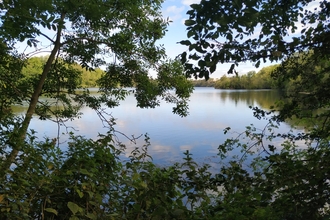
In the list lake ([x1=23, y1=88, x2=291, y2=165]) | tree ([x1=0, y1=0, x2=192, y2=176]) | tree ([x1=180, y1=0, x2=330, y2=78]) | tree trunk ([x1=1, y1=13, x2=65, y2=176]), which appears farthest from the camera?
lake ([x1=23, y1=88, x2=291, y2=165])

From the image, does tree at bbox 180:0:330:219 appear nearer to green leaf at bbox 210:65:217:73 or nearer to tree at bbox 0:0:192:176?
green leaf at bbox 210:65:217:73

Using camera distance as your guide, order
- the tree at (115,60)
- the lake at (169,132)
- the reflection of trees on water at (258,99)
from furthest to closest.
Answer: the reflection of trees on water at (258,99)
the lake at (169,132)
the tree at (115,60)

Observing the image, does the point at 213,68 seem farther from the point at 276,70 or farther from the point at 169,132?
the point at 169,132

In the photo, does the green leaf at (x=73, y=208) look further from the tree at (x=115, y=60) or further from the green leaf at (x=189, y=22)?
the tree at (x=115, y=60)

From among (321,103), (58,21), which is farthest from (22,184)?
(321,103)

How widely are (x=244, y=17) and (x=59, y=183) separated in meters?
1.74

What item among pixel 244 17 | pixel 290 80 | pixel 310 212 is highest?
pixel 244 17

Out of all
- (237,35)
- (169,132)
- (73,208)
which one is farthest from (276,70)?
(169,132)

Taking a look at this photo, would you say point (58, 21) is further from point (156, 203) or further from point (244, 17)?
point (156, 203)

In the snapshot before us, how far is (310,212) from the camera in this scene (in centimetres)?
157

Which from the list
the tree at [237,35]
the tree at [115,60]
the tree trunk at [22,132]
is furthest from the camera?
the tree at [115,60]

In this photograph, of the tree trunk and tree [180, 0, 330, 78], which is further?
the tree trunk

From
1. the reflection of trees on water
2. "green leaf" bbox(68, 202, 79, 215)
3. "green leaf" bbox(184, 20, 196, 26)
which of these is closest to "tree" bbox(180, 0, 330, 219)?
"green leaf" bbox(184, 20, 196, 26)

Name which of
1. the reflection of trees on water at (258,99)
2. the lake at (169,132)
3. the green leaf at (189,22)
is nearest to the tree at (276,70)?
the green leaf at (189,22)
